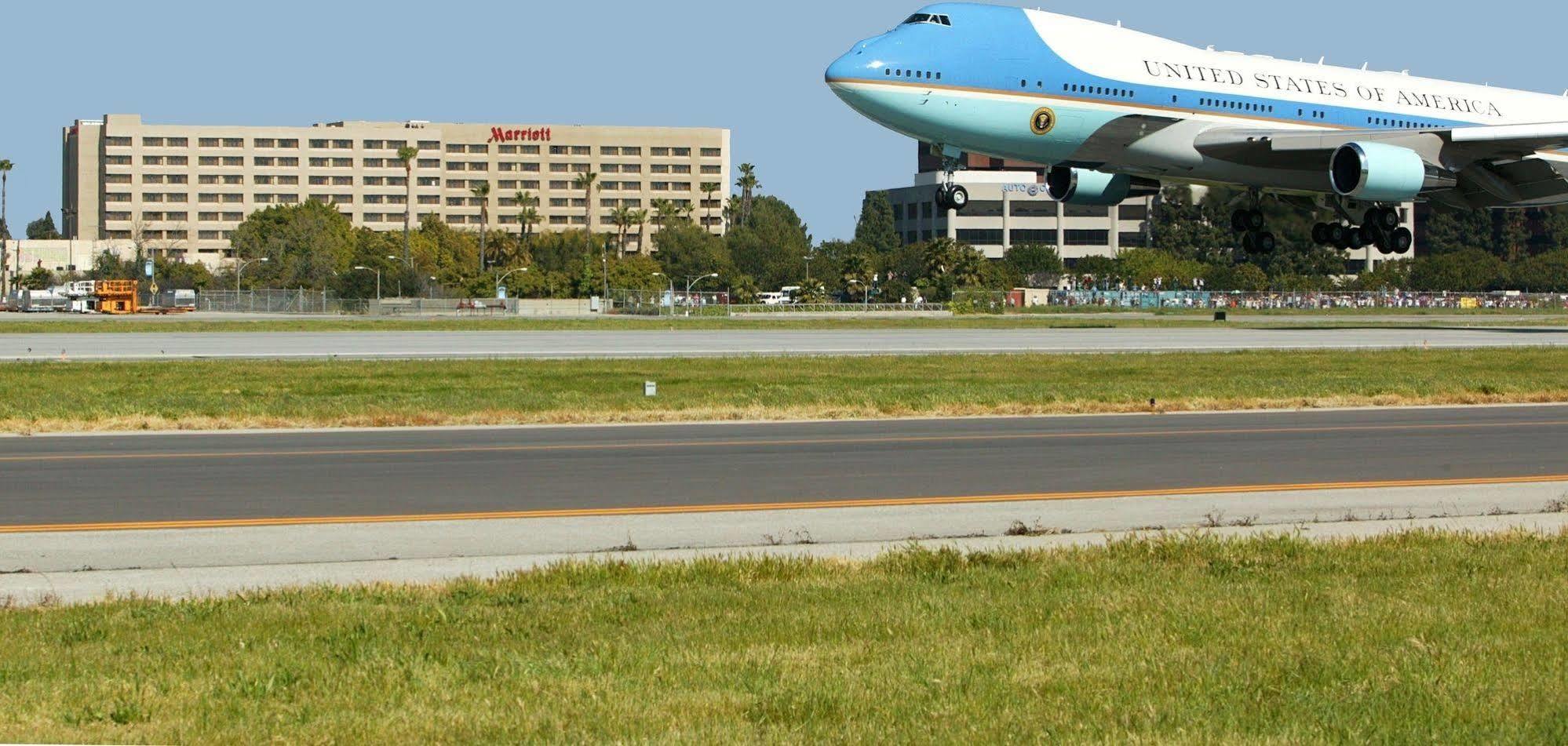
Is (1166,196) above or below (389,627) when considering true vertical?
above

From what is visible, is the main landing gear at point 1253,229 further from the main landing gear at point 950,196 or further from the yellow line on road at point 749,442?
the yellow line on road at point 749,442

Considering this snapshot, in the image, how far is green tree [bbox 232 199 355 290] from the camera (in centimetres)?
17250

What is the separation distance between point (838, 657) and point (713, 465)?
10818 mm

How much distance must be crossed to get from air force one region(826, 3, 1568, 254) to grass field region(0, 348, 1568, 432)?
6.60 metres

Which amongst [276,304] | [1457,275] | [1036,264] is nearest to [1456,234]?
[1457,275]

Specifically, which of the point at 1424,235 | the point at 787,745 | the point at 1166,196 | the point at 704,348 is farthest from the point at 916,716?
the point at 1424,235

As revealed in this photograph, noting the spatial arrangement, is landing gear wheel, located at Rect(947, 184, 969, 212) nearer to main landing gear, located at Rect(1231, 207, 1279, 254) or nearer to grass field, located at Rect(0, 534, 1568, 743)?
main landing gear, located at Rect(1231, 207, 1279, 254)

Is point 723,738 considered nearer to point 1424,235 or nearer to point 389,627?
Answer: point 389,627

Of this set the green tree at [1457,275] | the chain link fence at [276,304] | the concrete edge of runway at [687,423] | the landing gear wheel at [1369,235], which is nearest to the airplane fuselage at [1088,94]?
the landing gear wheel at [1369,235]

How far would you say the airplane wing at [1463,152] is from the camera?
164 ft

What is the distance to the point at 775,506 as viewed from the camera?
1658 centimetres

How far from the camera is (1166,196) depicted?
5678 centimetres

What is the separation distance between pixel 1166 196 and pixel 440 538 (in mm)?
45601

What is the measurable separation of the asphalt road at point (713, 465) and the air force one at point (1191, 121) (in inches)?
797
